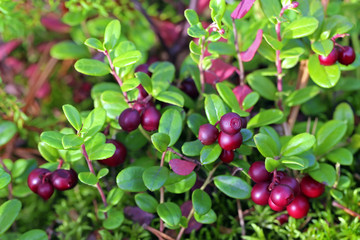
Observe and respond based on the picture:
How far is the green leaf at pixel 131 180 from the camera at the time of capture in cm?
160

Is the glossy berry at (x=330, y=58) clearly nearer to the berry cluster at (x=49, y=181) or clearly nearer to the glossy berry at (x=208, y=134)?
the glossy berry at (x=208, y=134)

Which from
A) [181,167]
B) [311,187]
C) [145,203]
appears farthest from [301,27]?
[145,203]

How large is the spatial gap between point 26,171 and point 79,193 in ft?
1.14

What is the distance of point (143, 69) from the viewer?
1.84 m

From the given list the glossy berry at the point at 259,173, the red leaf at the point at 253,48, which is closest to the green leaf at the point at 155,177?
the glossy berry at the point at 259,173

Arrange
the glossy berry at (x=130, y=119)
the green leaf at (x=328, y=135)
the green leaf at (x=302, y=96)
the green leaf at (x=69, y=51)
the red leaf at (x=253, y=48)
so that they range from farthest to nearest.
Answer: the green leaf at (x=69, y=51), the green leaf at (x=302, y=96), the green leaf at (x=328, y=135), the red leaf at (x=253, y=48), the glossy berry at (x=130, y=119)

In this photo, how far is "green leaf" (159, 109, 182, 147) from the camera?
1.62 m

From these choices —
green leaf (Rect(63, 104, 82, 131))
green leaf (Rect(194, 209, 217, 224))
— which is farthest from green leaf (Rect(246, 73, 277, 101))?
green leaf (Rect(63, 104, 82, 131))

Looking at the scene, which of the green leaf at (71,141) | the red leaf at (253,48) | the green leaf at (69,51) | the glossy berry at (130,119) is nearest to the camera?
the green leaf at (71,141)

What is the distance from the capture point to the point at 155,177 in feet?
5.01

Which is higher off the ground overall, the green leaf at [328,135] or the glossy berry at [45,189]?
the glossy berry at [45,189]

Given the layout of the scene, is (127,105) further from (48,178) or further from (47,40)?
(47,40)

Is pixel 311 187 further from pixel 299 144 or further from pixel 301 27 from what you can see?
pixel 301 27

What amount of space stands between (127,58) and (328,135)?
3.44 feet
